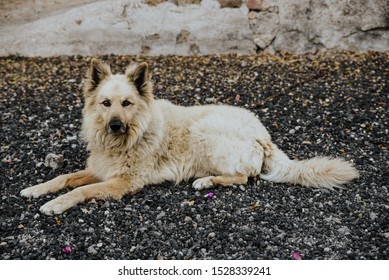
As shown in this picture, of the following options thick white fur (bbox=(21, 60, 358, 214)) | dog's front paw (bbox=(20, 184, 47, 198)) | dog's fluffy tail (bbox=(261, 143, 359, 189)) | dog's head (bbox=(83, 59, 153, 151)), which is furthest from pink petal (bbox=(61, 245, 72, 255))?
dog's fluffy tail (bbox=(261, 143, 359, 189))

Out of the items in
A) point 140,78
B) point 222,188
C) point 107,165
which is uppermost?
point 140,78

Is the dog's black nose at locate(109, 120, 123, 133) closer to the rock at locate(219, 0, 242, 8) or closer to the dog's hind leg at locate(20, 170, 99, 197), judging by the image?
the dog's hind leg at locate(20, 170, 99, 197)

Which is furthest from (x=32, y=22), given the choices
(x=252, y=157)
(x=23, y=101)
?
(x=252, y=157)

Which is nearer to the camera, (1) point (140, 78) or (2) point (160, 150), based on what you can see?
(1) point (140, 78)

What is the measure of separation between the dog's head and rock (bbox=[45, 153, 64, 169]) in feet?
2.03

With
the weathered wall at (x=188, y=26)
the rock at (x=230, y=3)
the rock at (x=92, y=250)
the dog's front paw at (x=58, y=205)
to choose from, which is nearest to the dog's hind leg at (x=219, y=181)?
the dog's front paw at (x=58, y=205)

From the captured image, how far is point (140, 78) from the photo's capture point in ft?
16.0

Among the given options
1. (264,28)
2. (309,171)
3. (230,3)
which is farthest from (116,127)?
(264,28)

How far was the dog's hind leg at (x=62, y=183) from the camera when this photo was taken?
4.77 m

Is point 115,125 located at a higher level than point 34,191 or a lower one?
higher

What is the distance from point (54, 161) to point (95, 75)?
43.6 inches

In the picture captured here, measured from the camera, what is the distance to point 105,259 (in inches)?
149

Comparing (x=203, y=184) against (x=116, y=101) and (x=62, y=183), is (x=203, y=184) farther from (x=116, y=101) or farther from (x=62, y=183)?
(x=62, y=183)

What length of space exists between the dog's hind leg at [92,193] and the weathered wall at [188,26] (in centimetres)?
463
